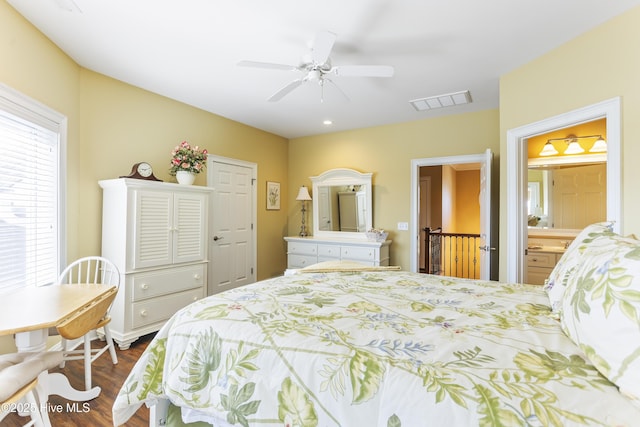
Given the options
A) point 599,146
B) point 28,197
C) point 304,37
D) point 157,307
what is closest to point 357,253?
point 157,307

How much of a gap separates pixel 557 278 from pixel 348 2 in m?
1.94

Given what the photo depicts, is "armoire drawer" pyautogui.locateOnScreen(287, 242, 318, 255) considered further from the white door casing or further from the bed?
the bed

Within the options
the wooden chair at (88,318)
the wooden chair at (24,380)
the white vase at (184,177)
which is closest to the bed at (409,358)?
the wooden chair at (24,380)

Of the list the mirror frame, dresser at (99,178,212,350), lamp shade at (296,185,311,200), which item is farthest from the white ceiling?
lamp shade at (296,185,311,200)

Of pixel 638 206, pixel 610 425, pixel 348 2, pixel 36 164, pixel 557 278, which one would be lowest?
pixel 610 425

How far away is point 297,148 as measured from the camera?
530cm

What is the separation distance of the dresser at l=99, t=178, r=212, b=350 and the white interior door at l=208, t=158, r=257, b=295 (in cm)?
74

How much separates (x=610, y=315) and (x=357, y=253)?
339 cm

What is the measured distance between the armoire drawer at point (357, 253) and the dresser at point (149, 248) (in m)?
1.95

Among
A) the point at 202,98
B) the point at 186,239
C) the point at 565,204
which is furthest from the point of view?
the point at 565,204

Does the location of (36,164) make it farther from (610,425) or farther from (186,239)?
(610,425)

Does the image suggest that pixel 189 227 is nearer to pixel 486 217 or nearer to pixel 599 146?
pixel 486 217

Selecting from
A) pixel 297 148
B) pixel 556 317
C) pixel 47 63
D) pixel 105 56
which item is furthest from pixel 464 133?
pixel 47 63

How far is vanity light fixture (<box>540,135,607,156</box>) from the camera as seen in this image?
3582 millimetres
